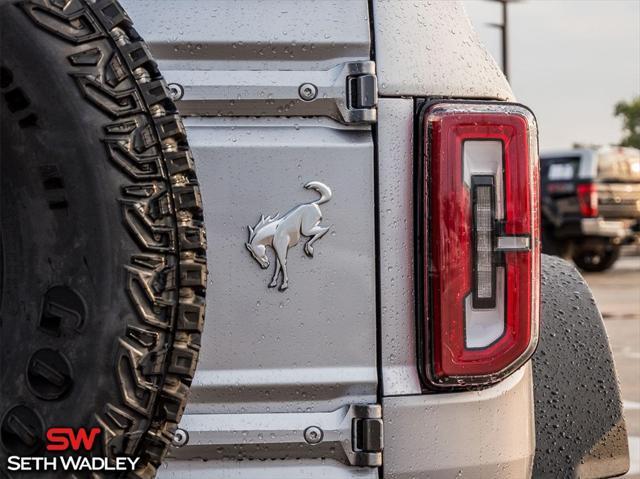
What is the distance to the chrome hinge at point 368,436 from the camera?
2.01 meters

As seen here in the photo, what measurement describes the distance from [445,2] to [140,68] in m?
0.64

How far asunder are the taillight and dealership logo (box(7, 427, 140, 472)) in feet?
60.4

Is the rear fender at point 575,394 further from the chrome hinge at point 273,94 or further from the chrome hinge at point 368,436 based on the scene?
the chrome hinge at point 273,94

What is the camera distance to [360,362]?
79.4 inches

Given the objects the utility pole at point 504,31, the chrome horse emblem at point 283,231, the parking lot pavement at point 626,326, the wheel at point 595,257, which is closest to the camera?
the chrome horse emblem at point 283,231

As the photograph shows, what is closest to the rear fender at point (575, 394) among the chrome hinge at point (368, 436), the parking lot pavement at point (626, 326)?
the chrome hinge at point (368, 436)

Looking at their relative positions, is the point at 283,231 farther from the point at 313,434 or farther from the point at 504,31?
the point at 504,31

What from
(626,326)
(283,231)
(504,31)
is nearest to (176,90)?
(283,231)

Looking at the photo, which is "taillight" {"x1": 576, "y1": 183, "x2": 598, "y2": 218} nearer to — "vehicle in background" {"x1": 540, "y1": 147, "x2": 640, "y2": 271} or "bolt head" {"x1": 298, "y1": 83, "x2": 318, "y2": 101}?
"vehicle in background" {"x1": 540, "y1": 147, "x2": 640, "y2": 271}

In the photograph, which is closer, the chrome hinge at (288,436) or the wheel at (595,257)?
the chrome hinge at (288,436)

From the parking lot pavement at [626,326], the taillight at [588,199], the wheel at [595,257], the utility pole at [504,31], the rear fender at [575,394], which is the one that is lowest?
the parking lot pavement at [626,326]

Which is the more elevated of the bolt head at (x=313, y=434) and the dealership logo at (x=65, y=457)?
the dealership logo at (x=65, y=457)

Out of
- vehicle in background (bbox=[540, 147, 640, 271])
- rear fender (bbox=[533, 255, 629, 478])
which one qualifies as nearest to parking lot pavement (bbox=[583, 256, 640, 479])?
vehicle in background (bbox=[540, 147, 640, 271])

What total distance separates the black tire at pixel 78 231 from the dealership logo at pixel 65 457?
0.01 meters
